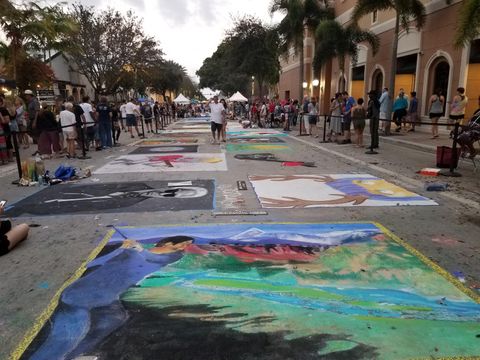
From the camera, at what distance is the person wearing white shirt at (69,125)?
1100 centimetres

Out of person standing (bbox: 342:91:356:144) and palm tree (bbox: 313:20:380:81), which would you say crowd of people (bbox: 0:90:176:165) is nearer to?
person standing (bbox: 342:91:356:144)

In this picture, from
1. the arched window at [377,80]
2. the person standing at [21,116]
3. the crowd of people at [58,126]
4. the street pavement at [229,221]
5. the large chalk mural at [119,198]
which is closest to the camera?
the street pavement at [229,221]

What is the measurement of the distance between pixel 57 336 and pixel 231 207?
343 centimetres

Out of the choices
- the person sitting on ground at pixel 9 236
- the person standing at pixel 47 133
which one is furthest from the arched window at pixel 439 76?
the person sitting on ground at pixel 9 236

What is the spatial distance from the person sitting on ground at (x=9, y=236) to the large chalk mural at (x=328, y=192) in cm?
325

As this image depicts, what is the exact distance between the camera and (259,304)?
313cm

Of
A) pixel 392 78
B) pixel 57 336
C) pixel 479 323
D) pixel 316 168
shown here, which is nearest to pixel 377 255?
pixel 479 323

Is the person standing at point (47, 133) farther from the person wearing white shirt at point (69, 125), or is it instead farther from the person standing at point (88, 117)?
the person standing at point (88, 117)

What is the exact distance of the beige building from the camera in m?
16.1

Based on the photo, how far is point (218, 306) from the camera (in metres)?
3.12

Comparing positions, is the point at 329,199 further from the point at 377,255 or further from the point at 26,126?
the point at 26,126

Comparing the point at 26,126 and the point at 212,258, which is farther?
the point at 26,126

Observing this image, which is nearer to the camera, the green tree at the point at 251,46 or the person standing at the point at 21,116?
the person standing at the point at 21,116

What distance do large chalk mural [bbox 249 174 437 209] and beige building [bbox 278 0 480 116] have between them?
6825 millimetres
